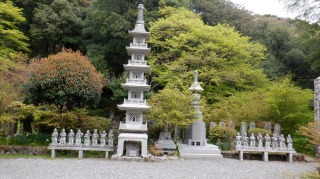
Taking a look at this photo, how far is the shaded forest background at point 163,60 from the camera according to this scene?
50.0 feet

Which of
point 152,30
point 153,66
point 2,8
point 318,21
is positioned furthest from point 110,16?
point 318,21

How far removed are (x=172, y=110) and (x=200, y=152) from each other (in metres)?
2.40

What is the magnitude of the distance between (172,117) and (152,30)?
927 centimetres

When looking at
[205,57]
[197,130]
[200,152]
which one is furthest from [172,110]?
[205,57]

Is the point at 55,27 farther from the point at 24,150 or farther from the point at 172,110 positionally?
the point at 172,110

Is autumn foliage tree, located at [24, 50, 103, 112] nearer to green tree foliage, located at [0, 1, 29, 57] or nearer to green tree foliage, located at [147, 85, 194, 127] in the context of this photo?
green tree foliage, located at [147, 85, 194, 127]

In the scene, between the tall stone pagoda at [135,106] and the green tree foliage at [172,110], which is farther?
the green tree foliage at [172,110]

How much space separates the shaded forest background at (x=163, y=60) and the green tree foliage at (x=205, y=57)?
0.23 ft

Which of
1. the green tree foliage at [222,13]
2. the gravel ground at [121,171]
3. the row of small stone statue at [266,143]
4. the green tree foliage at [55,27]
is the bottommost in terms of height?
the gravel ground at [121,171]

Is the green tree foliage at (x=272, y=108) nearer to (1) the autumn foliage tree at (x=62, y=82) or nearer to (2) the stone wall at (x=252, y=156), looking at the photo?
(2) the stone wall at (x=252, y=156)

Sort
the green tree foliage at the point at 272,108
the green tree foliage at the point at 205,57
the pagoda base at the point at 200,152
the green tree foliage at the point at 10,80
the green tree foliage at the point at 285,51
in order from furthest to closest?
1. the green tree foliage at the point at 285,51
2. the green tree foliage at the point at 205,57
3. the green tree foliage at the point at 272,108
4. the green tree foliage at the point at 10,80
5. the pagoda base at the point at 200,152

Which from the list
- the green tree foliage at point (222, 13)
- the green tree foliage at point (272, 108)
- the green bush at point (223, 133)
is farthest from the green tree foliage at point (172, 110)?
the green tree foliage at point (222, 13)

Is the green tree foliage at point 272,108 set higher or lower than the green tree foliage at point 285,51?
lower

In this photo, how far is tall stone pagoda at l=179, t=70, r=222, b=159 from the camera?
13805mm
